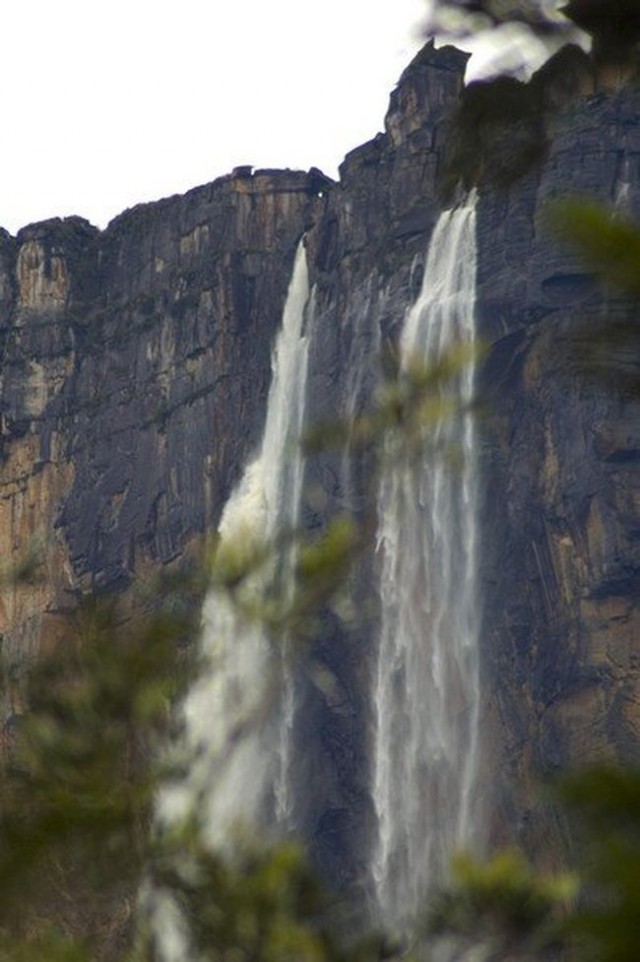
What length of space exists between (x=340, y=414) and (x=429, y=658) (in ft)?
27.2

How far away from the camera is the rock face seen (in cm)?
7825

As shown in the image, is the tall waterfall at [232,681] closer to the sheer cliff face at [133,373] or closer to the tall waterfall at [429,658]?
the tall waterfall at [429,658]

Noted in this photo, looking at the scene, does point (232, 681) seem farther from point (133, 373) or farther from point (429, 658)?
point (133, 373)

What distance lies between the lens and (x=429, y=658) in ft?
284

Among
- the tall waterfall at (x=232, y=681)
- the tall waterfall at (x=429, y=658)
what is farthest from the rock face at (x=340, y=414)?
the tall waterfall at (x=232, y=681)

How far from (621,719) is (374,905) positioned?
11.1m

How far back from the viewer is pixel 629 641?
7662 centimetres

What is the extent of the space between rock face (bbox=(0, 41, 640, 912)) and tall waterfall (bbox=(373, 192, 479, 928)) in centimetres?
73

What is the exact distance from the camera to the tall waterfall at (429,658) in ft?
275

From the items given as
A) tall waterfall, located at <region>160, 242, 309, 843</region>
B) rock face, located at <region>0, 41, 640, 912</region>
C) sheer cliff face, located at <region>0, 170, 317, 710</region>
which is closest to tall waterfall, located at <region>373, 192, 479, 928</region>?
rock face, located at <region>0, 41, 640, 912</region>

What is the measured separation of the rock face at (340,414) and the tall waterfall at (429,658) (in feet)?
2.41

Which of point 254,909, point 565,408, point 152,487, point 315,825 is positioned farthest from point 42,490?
point 254,909

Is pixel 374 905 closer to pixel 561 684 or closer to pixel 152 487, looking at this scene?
pixel 561 684

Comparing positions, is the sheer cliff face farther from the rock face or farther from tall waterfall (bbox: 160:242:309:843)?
tall waterfall (bbox: 160:242:309:843)
